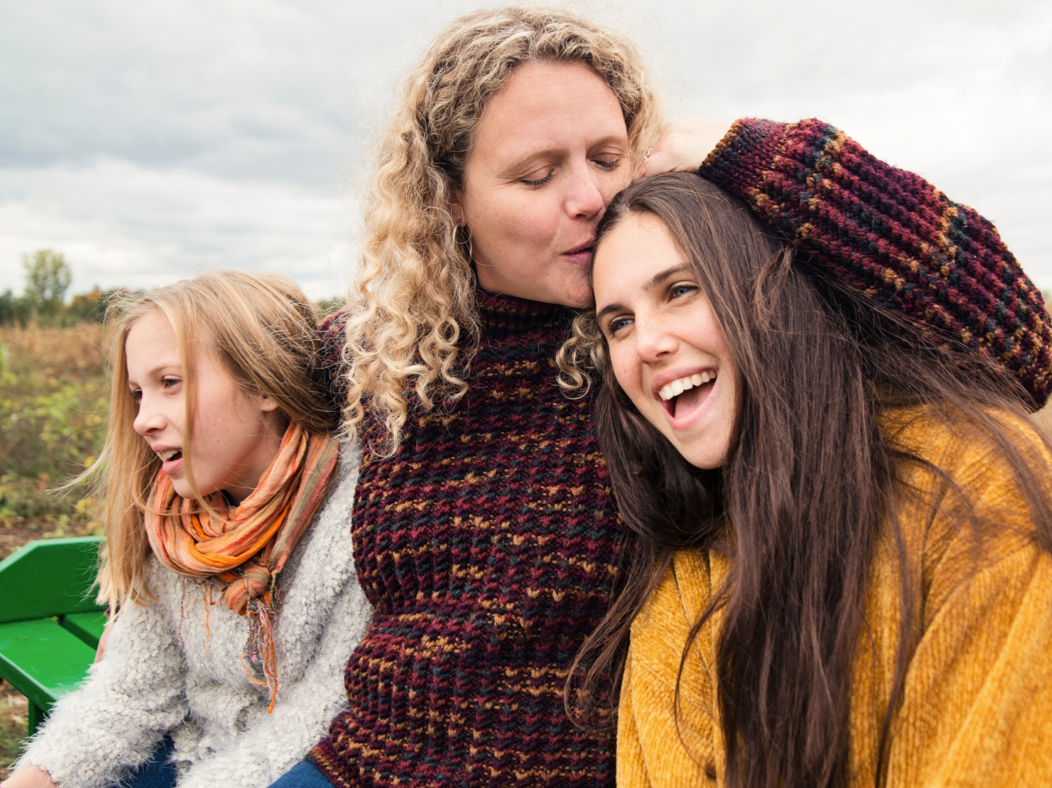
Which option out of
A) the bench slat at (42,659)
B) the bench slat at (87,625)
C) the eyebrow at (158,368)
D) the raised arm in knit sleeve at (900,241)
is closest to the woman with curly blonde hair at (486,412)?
the raised arm in knit sleeve at (900,241)

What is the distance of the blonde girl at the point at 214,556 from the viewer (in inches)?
81.8

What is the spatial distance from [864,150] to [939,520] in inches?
30.6

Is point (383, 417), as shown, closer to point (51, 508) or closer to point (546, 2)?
point (546, 2)

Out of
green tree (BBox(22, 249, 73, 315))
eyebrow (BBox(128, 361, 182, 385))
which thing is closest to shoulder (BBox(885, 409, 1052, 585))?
eyebrow (BBox(128, 361, 182, 385))

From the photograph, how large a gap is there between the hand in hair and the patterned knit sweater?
6 centimetres

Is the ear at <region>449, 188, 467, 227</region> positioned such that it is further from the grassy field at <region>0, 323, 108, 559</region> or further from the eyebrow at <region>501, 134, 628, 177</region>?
the grassy field at <region>0, 323, 108, 559</region>

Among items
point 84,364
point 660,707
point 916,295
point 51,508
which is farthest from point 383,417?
point 84,364

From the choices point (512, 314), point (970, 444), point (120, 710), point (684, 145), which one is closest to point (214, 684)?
point (120, 710)

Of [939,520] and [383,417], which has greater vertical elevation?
[383,417]

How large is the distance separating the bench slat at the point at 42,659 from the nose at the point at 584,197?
6.96 ft

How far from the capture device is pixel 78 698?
7.30ft

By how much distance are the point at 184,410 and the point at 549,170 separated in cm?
116

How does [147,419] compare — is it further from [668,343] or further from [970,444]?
[970,444]

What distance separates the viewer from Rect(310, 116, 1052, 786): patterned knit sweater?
1.53 meters
